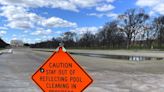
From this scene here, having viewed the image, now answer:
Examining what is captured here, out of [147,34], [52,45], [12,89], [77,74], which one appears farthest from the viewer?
[52,45]

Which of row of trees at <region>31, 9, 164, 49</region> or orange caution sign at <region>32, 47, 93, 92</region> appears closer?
orange caution sign at <region>32, 47, 93, 92</region>

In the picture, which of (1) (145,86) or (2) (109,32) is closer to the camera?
(1) (145,86)

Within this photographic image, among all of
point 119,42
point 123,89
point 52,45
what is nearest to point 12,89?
point 123,89

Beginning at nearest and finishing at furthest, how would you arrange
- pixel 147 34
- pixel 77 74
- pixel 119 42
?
1. pixel 77 74
2. pixel 147 34
3. pixel 119 42

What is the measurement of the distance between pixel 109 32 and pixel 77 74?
133153 millimetres

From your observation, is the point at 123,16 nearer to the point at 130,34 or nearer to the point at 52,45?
the point at 130,34

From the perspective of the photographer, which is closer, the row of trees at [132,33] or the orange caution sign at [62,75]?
the orange caution sign at [62,75]

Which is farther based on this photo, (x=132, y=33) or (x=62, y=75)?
(x=132, y=33)

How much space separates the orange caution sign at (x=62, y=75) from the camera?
6164 mm

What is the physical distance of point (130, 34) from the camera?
12556 cm

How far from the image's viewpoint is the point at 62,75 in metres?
6.26

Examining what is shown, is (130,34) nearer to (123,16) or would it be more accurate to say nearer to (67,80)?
(123,16)

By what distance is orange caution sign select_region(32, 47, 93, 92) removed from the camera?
20.2 feet

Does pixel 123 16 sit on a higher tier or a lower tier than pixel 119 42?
higher
